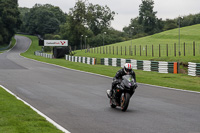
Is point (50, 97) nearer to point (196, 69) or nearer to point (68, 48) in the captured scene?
point (196, 69)

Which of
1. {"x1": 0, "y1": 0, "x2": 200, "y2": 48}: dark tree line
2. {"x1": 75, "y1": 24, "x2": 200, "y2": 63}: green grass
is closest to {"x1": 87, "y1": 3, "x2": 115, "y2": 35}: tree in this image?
{"x1": 0, "y1": 0, "x2": 200, "y2": 48}: dark tree line

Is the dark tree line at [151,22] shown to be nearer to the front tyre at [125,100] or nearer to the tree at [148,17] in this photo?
the tree at [148,17]

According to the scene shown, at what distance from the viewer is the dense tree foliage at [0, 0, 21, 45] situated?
11406cm

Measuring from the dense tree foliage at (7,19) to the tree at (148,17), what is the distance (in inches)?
2207

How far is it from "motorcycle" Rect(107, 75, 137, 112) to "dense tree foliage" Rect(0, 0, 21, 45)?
10553 centimetres

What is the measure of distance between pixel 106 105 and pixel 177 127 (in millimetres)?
4468

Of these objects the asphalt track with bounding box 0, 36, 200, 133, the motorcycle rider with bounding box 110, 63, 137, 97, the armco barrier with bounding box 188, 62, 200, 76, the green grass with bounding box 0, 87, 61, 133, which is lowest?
the asphalt track with bounding box 0, 36, 200, 133

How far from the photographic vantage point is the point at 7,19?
116250 millimetres

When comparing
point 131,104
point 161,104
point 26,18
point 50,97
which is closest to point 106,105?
point 131,104

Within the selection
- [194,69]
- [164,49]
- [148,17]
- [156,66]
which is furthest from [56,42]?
[148,17]

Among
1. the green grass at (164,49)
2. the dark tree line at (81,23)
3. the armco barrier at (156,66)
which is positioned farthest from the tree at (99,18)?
the armco barrier at (156,66)

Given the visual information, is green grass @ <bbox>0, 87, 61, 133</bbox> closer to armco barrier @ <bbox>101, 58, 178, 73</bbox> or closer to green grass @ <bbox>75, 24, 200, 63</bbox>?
armco barrier @ <bbox>101, 58, 178, 73</bbox>

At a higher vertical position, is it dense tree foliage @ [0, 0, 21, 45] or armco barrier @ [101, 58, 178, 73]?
dense tree foliage @ [0, 0, 21, 45]

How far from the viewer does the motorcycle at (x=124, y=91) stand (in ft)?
35.9
